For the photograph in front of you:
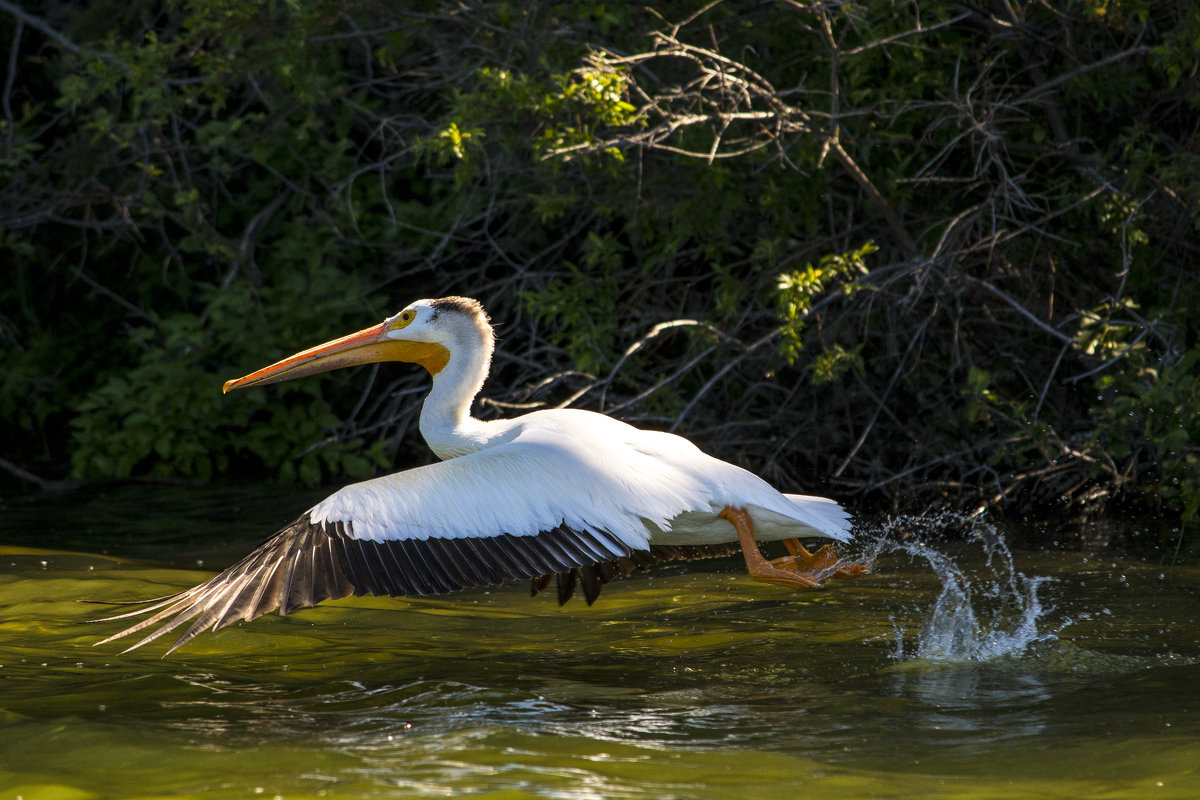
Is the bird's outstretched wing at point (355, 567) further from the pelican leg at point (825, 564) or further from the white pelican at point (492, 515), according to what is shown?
the pelican leg at point (825, 564)

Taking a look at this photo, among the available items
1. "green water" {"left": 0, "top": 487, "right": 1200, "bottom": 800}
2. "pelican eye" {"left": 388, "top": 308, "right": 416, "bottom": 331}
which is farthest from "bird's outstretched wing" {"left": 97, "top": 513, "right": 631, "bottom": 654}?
"pelican eye" {"left": 388, "top": 308, "right": 416, "bottom": 331}

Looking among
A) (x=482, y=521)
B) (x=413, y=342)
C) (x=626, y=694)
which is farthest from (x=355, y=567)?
(x=413, y=342)

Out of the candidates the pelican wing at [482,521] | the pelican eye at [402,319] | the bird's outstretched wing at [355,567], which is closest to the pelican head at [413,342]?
the pelican eye at [402,319]

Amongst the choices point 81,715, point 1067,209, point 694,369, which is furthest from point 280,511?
point 1067,209

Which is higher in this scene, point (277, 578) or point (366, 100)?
point (366, 100)

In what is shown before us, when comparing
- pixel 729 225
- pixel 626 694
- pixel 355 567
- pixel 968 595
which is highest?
pixel 729 225

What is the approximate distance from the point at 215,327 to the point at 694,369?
297 cm

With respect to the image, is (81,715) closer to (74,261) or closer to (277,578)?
(277,578)

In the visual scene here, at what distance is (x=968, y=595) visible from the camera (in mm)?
4426

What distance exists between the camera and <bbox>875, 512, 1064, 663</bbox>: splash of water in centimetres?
385

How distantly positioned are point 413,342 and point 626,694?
1544mm

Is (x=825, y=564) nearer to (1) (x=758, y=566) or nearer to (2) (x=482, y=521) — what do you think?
(1) (x=758, y=566)

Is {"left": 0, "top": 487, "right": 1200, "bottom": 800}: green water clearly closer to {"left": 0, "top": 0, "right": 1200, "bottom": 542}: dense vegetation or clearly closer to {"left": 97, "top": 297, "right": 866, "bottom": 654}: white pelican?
{"left": 97, "top": 297, "right": 866, "bottom": 654}: white pelican

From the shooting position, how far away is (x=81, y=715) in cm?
320
